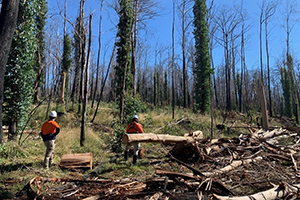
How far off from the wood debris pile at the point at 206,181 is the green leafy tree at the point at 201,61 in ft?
41.0

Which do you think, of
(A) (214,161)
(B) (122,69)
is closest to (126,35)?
(B) (122,69)

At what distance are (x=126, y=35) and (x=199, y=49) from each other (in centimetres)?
920

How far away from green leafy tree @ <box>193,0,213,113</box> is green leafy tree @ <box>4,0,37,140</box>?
15293 mm

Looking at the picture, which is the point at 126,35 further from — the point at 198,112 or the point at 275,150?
the point at 275,150

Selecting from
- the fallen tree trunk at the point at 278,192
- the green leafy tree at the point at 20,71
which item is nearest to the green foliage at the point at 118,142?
the green leafy tree at the point at 20,71

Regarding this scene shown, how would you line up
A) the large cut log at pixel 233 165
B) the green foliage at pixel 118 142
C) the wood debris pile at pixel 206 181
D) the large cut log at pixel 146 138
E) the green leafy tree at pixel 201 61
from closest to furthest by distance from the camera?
1. the wood debris pile at pixel 206 181
2. the large cut log at pixel 233 165
3. the large cut log at pixel 146 138
4. the green foliage at pixel 118 142
5. the green leafy tree at pixel 201 61

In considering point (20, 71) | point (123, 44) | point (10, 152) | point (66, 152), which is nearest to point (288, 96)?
point (123, 44)

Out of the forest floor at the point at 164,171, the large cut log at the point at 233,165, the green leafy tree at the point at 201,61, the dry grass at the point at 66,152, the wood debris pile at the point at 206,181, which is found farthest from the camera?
the green leafy tree at the point at 201,61

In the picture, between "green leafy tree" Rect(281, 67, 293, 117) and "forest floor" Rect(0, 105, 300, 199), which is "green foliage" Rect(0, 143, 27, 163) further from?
"green leafy tree" Rect(281, 67, 293, 117)

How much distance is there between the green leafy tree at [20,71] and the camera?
29.7 ft

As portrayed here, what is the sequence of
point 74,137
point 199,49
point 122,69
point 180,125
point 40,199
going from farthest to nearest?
point 199,49 < point 122,69 < point 180,125 < point 74,137 < point 40,199

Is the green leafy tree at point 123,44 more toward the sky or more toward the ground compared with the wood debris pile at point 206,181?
more toward the sky

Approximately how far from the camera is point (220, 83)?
178 ft

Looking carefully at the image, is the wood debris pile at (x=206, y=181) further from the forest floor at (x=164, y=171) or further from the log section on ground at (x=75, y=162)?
the log section on ground at (x=75, y=162)
